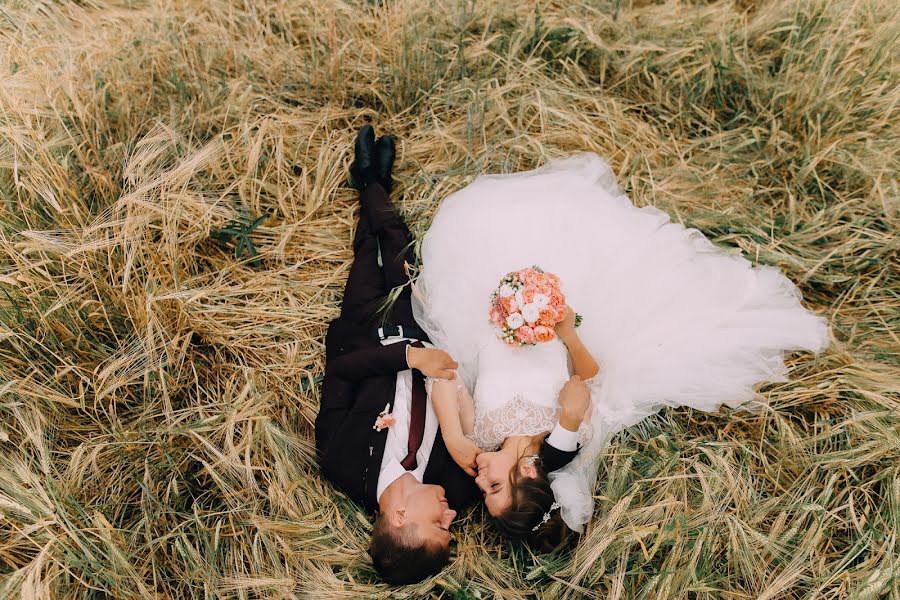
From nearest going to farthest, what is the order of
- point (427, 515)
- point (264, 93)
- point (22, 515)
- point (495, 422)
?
point (22, 515), point (427, 515), point (495, 422), point (264, 93)

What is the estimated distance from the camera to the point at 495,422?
271cm

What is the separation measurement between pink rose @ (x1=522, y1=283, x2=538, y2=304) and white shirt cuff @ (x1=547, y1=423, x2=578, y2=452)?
1.93ft

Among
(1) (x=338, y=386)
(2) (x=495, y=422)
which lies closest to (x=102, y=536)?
(1) (x=338, y=386)

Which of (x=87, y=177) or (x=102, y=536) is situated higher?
(x=87, y=177)

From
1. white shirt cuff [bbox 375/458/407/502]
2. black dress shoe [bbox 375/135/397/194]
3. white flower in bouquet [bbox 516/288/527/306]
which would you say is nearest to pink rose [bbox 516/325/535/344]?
white flower in bouquet [bbox 516/288/527/306]

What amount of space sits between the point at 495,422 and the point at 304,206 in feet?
6.02

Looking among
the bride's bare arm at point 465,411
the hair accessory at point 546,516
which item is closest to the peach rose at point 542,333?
the bride's bare arm at point 465,411

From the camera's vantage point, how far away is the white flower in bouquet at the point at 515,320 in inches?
101

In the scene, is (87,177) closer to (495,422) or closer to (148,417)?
(148,417)

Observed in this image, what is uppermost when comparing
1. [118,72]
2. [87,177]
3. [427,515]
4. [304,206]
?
[118,72]

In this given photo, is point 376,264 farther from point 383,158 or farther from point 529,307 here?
point 529,307

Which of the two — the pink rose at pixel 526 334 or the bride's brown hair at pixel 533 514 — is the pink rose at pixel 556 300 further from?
the bride's brown hair at pixel 533 514

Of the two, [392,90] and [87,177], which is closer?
[87,177]

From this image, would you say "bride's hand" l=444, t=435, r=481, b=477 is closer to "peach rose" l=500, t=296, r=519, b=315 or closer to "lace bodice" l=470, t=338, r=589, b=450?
"lace bodice" l=470, t=338, r=589, b=450
